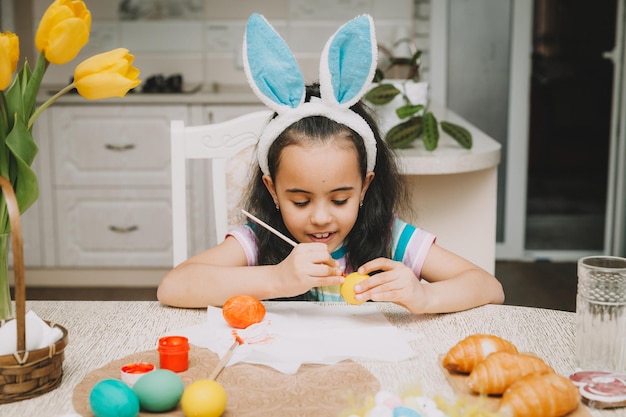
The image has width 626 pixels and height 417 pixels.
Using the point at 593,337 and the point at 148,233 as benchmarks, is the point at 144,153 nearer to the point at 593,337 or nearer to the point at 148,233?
the point at 148,233

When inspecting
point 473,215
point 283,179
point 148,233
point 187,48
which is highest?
point 187,48

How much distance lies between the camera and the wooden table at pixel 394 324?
0.85 m

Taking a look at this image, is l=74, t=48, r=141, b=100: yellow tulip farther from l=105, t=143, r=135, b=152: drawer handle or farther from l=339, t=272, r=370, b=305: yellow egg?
l=105, t=143, r=135, b=152: drawer handle

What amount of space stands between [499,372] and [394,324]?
30cm

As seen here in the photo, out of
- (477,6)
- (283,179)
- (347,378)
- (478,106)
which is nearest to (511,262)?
(478,106)

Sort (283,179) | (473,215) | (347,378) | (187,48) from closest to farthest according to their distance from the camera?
(347,378)
(283,179)
(473,215)
(187,48)

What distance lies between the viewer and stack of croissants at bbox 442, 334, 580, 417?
0.74 m

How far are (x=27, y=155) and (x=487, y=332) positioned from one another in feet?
2.12

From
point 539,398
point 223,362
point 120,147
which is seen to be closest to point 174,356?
point 223,362

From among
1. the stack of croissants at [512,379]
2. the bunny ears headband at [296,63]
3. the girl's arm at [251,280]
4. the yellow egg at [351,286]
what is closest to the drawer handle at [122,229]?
the girl's arm at [251,280]

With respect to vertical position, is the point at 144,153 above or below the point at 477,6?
below

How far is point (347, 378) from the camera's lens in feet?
2.85

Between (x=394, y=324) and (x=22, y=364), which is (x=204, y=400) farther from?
(x=394, y=324)

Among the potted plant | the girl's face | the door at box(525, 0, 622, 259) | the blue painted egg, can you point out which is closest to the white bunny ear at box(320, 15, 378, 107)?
the girl's face
